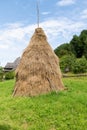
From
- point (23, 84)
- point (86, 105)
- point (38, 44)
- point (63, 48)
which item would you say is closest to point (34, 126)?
point (86, 105)

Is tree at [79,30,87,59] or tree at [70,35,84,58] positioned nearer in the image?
tree at [79,30,87,59]

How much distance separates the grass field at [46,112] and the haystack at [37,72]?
0.45 meters

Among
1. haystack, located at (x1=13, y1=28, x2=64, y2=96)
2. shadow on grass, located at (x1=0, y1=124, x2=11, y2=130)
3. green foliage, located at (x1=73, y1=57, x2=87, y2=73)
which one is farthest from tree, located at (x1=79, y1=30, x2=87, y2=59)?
shadow on grass, located at (x1=0, y1=124, x2=11, y2=130)

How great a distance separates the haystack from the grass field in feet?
1.49

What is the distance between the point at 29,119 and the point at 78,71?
27287 mm

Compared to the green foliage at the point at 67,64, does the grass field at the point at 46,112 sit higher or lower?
lower

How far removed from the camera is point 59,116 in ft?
33.2

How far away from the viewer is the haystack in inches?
492

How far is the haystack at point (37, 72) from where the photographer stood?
12.5m

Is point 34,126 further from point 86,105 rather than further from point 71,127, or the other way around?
point 86,105

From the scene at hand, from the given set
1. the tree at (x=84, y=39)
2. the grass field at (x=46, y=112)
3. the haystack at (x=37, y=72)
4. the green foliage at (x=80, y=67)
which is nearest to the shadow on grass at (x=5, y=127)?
the grass field at (x=46, y=112)

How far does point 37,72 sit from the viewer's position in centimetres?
1255

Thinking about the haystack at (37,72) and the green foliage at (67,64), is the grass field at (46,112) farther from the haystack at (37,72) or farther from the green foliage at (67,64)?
the green foliage at (67,64)

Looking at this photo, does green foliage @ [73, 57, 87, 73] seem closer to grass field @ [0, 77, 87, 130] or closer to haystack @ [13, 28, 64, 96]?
haystack @ [13, 28, 64, 96]
